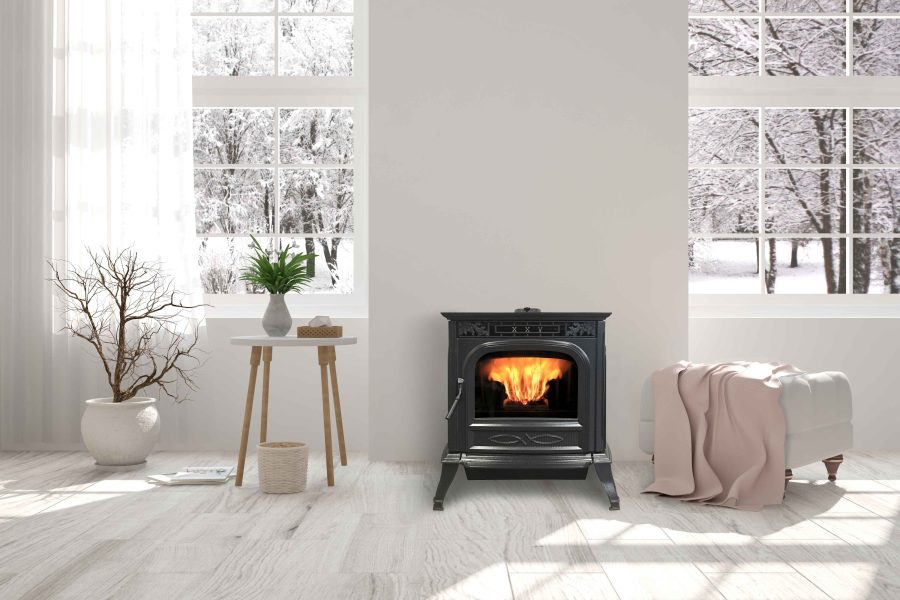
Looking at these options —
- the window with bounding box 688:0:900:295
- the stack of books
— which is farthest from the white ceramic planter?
the window with bounding box 688:0:900:295

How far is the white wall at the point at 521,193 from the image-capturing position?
444cm

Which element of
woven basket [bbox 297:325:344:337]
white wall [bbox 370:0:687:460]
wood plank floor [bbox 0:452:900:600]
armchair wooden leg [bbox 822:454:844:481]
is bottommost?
wood plank floor [bbox 0:452:900:600]

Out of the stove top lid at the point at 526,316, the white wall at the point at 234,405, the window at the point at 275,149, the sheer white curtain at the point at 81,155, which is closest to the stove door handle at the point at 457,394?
the stove top lid at the point at 526,316

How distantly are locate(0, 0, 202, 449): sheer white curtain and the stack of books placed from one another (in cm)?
103

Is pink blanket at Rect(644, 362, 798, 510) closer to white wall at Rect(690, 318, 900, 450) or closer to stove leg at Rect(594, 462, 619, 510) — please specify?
stove leg at Rect(594, 462, 619, 510)

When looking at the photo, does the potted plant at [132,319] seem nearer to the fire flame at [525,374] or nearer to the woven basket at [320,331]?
the woven basket at [320,331]

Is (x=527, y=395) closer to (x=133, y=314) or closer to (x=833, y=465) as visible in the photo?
(x=833, y=465)

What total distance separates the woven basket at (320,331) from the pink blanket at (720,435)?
147cm

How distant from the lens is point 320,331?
407 centimetres

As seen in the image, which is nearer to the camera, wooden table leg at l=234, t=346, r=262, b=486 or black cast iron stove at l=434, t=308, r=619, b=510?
black cast iron stove at l=434, t=308, r=619, b=510

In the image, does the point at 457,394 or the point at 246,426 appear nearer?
the point at 457,394

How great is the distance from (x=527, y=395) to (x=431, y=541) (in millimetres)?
993

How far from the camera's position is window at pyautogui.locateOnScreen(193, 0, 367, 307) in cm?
511

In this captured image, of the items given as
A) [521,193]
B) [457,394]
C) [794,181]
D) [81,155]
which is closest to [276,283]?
[457,394]
